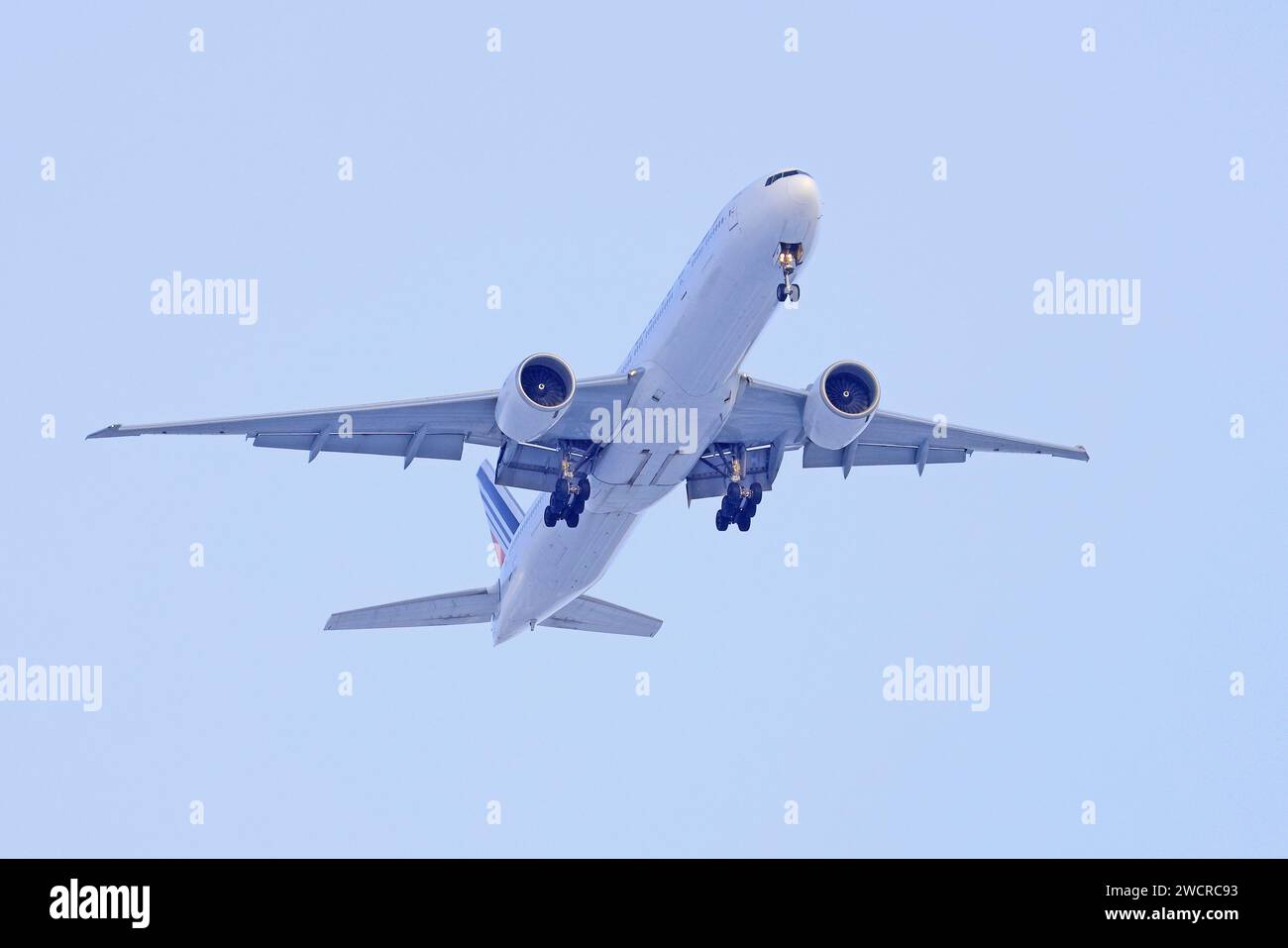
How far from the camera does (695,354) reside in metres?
33.2

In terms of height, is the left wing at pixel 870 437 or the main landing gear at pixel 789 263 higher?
the main landing gear at pixel 789 263

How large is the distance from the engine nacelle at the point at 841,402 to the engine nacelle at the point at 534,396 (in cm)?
512

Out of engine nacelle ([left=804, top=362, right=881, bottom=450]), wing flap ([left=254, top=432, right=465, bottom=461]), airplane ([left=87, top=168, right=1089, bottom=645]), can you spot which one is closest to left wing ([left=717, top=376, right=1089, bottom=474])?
airplane ([left=87, top=168, right=1089, bottom=645])

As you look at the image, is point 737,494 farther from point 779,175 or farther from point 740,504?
point 779,175

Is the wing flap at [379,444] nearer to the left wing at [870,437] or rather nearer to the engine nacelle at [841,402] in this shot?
the left wing at [870,437]

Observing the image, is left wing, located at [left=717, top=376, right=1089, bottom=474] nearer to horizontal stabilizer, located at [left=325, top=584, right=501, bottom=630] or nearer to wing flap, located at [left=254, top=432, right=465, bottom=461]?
wing flap, located at [left=254, top=432, right=465, bottom=461]

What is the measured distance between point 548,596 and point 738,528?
17.3 ft

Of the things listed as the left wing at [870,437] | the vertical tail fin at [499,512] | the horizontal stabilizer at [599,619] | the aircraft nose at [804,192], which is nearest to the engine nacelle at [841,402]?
the left wing at [870,437]

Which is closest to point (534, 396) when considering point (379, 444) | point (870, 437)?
point (379, 444)

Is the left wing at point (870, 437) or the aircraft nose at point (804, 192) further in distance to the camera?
the left wing at point (870, 437)

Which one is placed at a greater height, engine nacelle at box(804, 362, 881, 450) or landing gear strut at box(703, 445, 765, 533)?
engine nacelle at box(804, 362, 881, 450)

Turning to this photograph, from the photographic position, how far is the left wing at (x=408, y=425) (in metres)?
34.7

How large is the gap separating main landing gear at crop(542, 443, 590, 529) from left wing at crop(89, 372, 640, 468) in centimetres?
68

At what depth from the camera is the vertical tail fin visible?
44.9 metres
